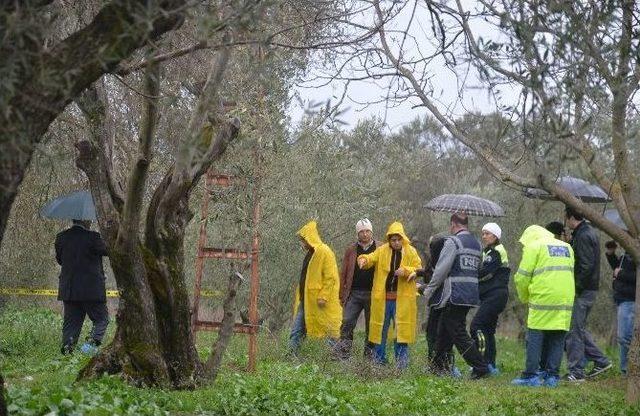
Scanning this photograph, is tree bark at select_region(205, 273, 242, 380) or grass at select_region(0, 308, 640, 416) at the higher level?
tree bark at select_region(205, 273, 242, 380)

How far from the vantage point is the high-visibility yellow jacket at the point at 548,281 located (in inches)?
535

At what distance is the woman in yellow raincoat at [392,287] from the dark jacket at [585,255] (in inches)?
86.9

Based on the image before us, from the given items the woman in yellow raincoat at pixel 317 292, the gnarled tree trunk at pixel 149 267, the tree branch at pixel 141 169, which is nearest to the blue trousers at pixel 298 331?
the woman in yellow raincoat at pixel 317 292

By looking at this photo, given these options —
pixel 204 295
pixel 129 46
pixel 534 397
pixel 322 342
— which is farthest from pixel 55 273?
pixel 129 46

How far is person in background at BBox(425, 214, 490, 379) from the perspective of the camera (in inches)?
566

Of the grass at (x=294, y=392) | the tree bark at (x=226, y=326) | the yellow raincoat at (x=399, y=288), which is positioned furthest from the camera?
the yellow raincoat at (x=399, y=288)

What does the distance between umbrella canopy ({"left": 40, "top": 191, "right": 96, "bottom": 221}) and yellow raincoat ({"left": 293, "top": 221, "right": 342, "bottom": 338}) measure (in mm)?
3247

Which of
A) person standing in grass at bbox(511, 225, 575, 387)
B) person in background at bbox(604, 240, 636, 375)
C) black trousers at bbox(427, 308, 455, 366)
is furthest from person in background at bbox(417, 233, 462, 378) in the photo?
person in background at bbox(604, 240, 636, 375)

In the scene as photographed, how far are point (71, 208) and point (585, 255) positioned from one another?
21.7ft

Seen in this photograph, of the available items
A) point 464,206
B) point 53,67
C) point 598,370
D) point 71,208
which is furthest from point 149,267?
point 464,206

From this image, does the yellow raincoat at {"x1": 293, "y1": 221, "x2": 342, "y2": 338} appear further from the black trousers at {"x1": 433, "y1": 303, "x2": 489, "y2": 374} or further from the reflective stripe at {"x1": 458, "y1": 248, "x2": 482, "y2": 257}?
the reflective stripe at {"x1": 458, "y1": 248, "x2": 482, "y2": 257}

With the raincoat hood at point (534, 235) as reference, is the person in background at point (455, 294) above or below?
below

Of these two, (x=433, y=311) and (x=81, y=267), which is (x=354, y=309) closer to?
(x=433, y=311)

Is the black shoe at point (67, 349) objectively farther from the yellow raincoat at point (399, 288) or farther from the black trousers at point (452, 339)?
the black trousers at point (452, 339)
